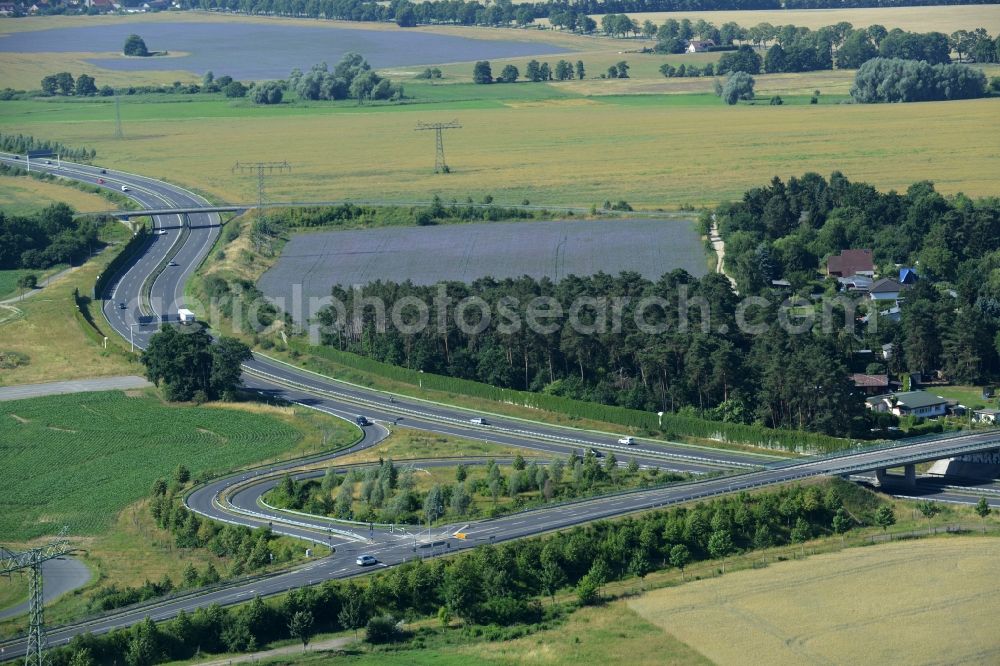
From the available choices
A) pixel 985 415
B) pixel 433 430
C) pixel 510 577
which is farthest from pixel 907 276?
pixel 510 577

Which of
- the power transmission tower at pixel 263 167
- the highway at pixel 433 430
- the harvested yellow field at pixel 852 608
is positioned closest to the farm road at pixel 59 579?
the highway at pixel 433 430

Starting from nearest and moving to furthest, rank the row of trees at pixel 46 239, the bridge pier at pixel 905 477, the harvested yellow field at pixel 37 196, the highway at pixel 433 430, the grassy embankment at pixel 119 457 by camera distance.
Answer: the highway at pixel 433 430 → the grassy embankment at pixel 119 457 → the bridge pier at pixel 905 477 → the row of trees at pixel 46 239 → the harvested yellow field at pixel 37 196

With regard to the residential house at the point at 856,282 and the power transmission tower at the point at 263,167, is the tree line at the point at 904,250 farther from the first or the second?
the power transmission tower at the point at 263,167

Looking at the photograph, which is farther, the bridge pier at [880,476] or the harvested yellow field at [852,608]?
the bridge pier at [880,476]

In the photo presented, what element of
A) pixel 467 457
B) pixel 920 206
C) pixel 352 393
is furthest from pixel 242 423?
pixel 920 206

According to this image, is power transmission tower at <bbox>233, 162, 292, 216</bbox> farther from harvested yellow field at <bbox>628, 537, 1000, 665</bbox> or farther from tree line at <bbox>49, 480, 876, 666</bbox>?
harvested yellow field at <bbox>628, 537, 1000, 665</bbox>

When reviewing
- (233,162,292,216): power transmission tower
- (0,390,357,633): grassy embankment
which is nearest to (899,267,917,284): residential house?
(0,390,357,633): grassy embankment
